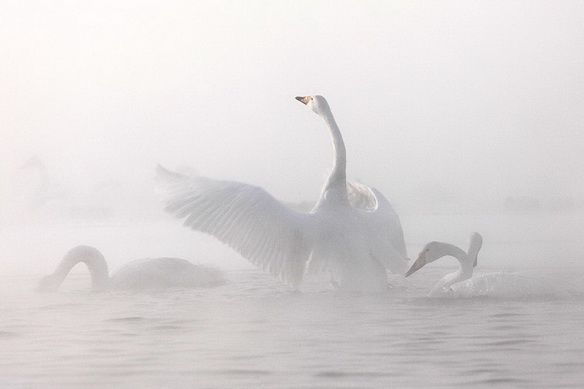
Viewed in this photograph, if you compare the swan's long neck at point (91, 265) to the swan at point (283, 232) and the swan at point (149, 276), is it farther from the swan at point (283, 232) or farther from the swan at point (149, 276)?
the swan at point (283, 232)

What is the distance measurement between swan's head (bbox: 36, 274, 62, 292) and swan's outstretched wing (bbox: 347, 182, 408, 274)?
10.0 ft

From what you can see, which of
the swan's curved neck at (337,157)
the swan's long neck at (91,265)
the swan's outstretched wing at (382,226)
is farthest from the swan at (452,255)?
the swan's long neck at (91,265)

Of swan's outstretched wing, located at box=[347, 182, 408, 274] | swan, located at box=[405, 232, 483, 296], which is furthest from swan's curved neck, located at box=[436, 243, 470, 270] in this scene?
swan's outstretched wing, located at box=[347, 182, 408, 274]

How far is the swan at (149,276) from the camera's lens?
13.2m

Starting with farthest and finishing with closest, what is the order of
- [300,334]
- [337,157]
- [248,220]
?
[337,157] → [248,220] → [300,334]

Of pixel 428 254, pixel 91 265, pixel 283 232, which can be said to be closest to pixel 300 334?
pixel 283 232

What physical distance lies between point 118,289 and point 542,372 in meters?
6.26

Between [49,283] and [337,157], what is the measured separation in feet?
10.7

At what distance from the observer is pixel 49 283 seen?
13.6 metres

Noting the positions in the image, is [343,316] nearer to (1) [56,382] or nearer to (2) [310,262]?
(2) [310,262]

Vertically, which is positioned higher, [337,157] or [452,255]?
[337,157]

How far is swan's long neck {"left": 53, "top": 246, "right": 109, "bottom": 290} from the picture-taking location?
13.5 metres

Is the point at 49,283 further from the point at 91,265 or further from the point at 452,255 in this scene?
the point at 452,255

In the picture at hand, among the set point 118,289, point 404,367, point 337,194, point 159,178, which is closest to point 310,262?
point 337,194
